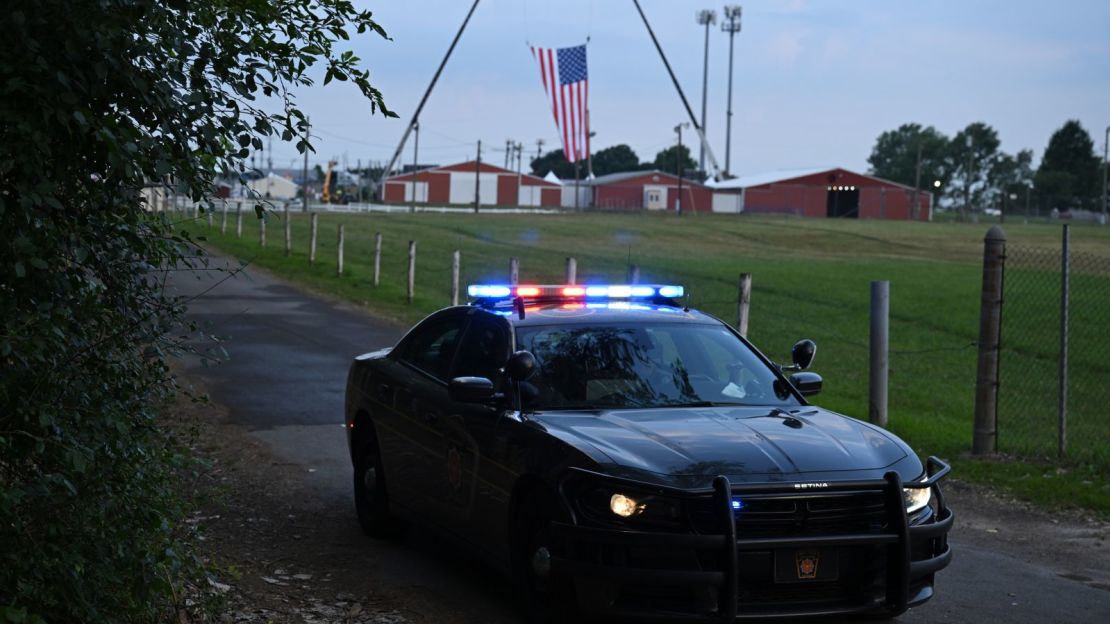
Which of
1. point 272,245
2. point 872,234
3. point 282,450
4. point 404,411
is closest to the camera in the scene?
point 404,411

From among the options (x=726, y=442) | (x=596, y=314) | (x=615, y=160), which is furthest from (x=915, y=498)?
(x=615, y=160)

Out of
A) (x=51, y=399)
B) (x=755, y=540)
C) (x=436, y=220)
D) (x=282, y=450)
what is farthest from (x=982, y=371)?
(x=436, y=220)

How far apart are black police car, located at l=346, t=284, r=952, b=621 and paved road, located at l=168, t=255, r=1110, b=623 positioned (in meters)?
0.32

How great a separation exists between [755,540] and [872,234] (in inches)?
2538

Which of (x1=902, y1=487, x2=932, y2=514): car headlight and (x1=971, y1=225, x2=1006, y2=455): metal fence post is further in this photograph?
(x1=971, y1=225, x2=1006, y2=455): metal fence post

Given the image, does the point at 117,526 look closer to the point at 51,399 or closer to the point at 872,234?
the point at 51,399

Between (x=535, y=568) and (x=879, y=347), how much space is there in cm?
690

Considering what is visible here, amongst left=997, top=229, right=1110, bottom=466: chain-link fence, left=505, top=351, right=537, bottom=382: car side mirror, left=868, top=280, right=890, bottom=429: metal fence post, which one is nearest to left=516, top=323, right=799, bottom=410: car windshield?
left=505, top=351, right=537, bottom=382: car side mirror

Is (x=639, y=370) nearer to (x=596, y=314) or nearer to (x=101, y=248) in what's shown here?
(x=596, y=314)

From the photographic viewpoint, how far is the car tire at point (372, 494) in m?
8.39

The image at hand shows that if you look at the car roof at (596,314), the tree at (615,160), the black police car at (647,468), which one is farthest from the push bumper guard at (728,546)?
the tree at (615,160)

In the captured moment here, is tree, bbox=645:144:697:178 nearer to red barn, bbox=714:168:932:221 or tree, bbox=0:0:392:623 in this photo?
red barn, bbox=714:168:932:221

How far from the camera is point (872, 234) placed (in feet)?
224

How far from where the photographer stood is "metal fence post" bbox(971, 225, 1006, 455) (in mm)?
11406
